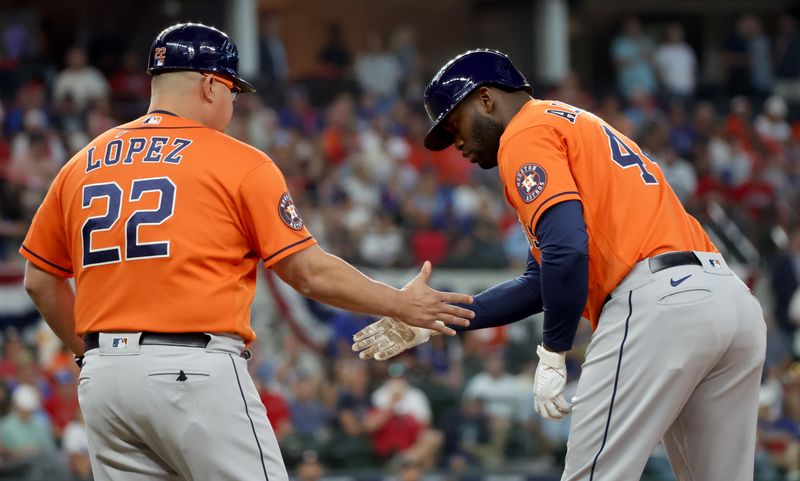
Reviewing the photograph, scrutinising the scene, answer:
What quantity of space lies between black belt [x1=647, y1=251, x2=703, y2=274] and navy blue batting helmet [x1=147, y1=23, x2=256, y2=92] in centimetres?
162

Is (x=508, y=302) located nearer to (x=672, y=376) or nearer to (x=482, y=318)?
(x=482, y=318)

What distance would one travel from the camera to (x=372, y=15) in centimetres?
2291

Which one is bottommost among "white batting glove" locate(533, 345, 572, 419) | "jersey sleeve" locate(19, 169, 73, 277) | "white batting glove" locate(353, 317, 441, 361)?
"white batting glove" locate(533, 345, 572, 419)

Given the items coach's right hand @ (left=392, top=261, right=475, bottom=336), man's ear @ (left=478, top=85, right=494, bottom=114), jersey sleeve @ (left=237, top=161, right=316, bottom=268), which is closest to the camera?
jersey sleeve @ (left=237, top=161, right=316, bottom=268)

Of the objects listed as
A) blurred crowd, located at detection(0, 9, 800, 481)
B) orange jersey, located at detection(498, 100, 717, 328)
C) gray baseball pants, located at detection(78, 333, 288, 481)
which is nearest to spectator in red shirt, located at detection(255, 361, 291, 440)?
blurred crowd, located at detection(0, 9, 800, 481)

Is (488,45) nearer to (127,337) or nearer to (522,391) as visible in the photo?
(522,391)

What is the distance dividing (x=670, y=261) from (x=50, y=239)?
7.25 feet

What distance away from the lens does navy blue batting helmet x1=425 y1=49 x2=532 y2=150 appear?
4.74 metres

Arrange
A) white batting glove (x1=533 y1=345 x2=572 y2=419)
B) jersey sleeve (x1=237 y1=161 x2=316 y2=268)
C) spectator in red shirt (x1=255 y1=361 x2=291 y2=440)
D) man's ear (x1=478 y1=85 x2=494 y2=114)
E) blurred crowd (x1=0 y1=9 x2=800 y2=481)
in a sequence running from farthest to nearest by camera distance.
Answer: blurred crowd (x1=0 y1=9 x2=800 y2=481)
spectator in red shirt (x1=255 y1=361 x2=291 y2=440)
man's ear (x1=478 y1=85 x2=494 y2=114)
white batting glove (x1=533 y1=345 x2=572 y2=419)
jersey sleeve (x1=237 y1=161 x2=316 y2=268)

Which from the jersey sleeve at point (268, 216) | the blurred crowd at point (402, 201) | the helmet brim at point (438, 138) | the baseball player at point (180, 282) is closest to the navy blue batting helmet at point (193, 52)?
the baseball player at point (180, 282)

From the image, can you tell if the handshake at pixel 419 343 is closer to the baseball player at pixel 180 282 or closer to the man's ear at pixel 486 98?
the baseball player at pixel 180 282

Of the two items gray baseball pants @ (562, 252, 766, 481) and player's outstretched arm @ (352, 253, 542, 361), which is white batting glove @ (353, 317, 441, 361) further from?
gray baseball pants @ (562, 252, 766, 481)

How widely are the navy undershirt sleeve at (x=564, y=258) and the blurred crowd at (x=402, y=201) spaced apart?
5924mm

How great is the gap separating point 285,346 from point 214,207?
850cm
